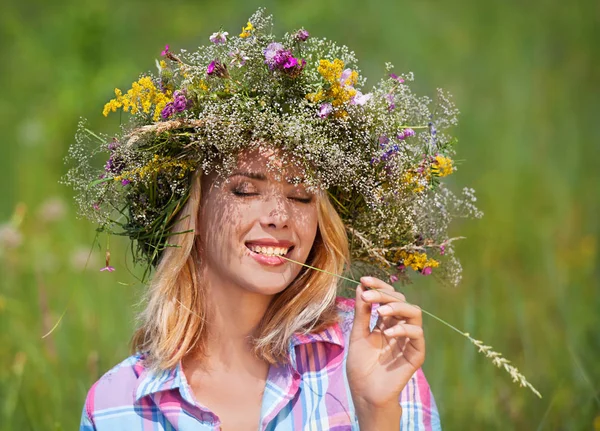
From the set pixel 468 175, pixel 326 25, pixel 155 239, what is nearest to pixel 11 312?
pixel 155 239

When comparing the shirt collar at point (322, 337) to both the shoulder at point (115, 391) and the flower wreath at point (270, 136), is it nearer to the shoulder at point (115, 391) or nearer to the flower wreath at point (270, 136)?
the flower wreath at point (270, 136)

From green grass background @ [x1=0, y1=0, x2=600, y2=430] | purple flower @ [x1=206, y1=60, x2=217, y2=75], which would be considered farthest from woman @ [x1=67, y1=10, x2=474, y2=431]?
green grass background @ [x1=0, y1=0, x2=600, y2=430]

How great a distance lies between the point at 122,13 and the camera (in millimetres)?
8555

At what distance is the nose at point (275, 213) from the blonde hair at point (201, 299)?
0.11 m

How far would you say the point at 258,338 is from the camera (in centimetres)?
247

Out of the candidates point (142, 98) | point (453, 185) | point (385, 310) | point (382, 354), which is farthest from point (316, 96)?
point (453, 185)

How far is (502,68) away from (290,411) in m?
4.79

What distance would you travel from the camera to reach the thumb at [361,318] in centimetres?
218

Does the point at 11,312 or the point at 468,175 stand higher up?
the point at 468,175

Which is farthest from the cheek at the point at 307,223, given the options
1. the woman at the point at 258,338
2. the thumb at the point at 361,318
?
the thumb at the point at 361,318

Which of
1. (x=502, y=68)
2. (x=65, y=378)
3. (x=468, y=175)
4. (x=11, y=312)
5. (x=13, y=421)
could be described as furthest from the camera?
(x=502, y=68)

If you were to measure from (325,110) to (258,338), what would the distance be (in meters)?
0.71

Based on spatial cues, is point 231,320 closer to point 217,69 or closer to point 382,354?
point 382,354

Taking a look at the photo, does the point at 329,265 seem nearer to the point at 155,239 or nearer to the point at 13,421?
the point at 155,239
